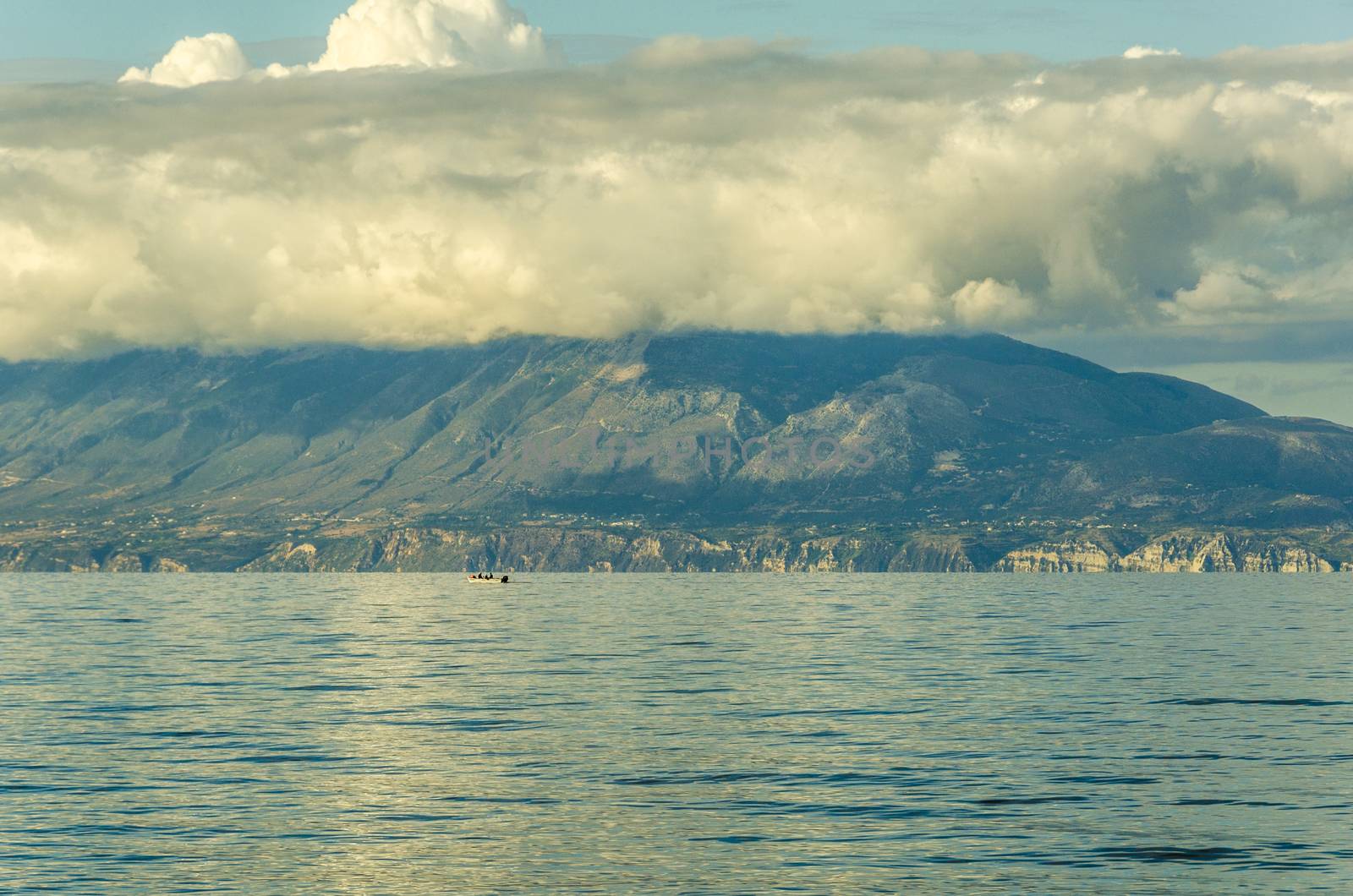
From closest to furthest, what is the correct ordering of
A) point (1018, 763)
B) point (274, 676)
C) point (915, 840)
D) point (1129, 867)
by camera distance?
point (1129, 867)
point (915, 840)
point (1018, 763)
point (274, 676)

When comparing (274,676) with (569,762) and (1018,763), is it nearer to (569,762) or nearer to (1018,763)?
(569,762)

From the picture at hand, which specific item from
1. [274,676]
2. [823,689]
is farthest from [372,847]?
A: [274,676]

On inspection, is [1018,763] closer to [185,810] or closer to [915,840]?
[915,840]

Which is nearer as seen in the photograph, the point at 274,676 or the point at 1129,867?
the point at 1129,867

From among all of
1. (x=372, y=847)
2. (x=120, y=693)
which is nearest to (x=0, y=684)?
(x=120, y=693)

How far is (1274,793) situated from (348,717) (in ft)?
210

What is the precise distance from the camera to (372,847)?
73.2m

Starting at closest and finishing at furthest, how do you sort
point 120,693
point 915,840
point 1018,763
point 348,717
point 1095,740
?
point 915,840, point 1018,763, point 1095,740, point 348,717, point 120,693

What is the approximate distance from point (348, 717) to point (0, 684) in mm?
44618

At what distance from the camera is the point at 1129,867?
6906 centimetres

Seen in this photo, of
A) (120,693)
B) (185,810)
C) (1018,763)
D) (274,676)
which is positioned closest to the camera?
(185,810)

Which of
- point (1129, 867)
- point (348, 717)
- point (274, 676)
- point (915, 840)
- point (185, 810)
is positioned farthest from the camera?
point (274, 676)

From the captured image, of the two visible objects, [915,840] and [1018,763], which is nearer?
[915,840]

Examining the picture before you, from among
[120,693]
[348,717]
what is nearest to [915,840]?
[348,717]
